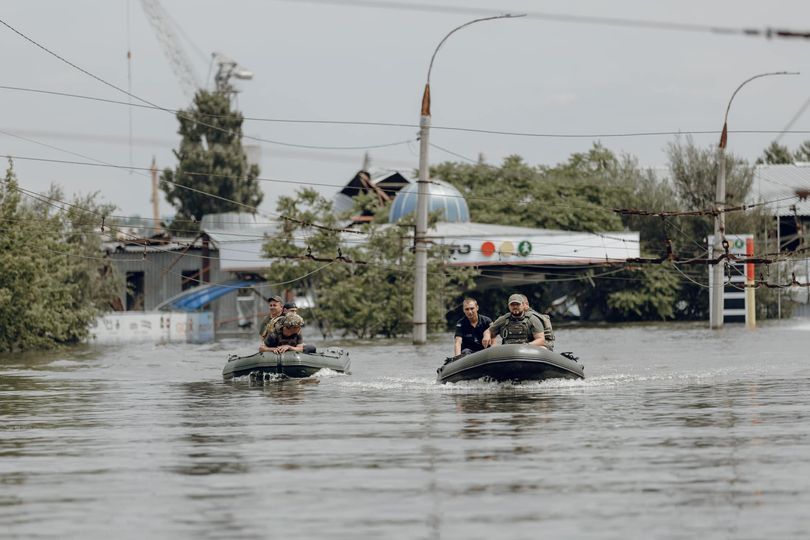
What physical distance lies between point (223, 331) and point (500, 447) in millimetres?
74661

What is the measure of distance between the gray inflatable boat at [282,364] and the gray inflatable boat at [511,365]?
4.39 meters

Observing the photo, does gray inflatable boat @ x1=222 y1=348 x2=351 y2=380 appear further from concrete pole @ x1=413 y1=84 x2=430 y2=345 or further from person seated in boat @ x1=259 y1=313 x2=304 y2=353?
concrete pole @ x1=413 y1=84 x2=430 y2=345

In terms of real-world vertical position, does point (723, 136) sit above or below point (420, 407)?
above

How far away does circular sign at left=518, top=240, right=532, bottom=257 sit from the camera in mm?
76562

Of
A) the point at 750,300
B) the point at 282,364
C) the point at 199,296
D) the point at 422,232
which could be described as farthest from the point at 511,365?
the point at 199,296

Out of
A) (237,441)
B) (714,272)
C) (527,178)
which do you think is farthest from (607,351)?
(527,178)

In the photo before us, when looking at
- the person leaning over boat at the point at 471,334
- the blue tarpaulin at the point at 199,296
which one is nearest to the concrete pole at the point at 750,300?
the blue tarpaulin at the point at 199,296

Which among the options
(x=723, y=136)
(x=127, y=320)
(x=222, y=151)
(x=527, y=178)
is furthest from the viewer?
(x=222, y=151)

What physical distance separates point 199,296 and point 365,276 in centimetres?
2203

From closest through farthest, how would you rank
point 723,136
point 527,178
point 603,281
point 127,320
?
1. point 723,136
2. point 127,320
3. point 603,281
4. point 527,178

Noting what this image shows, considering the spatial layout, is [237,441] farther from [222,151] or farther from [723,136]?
[222,151]

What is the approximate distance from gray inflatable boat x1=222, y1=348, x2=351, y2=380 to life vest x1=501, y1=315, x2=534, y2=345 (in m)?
5.26

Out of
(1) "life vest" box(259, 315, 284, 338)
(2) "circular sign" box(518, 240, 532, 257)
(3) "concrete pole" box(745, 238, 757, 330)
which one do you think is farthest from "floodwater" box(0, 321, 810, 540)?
(2) "circular sign" box(518, 240, 532, 257)

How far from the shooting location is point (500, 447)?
17266mm
